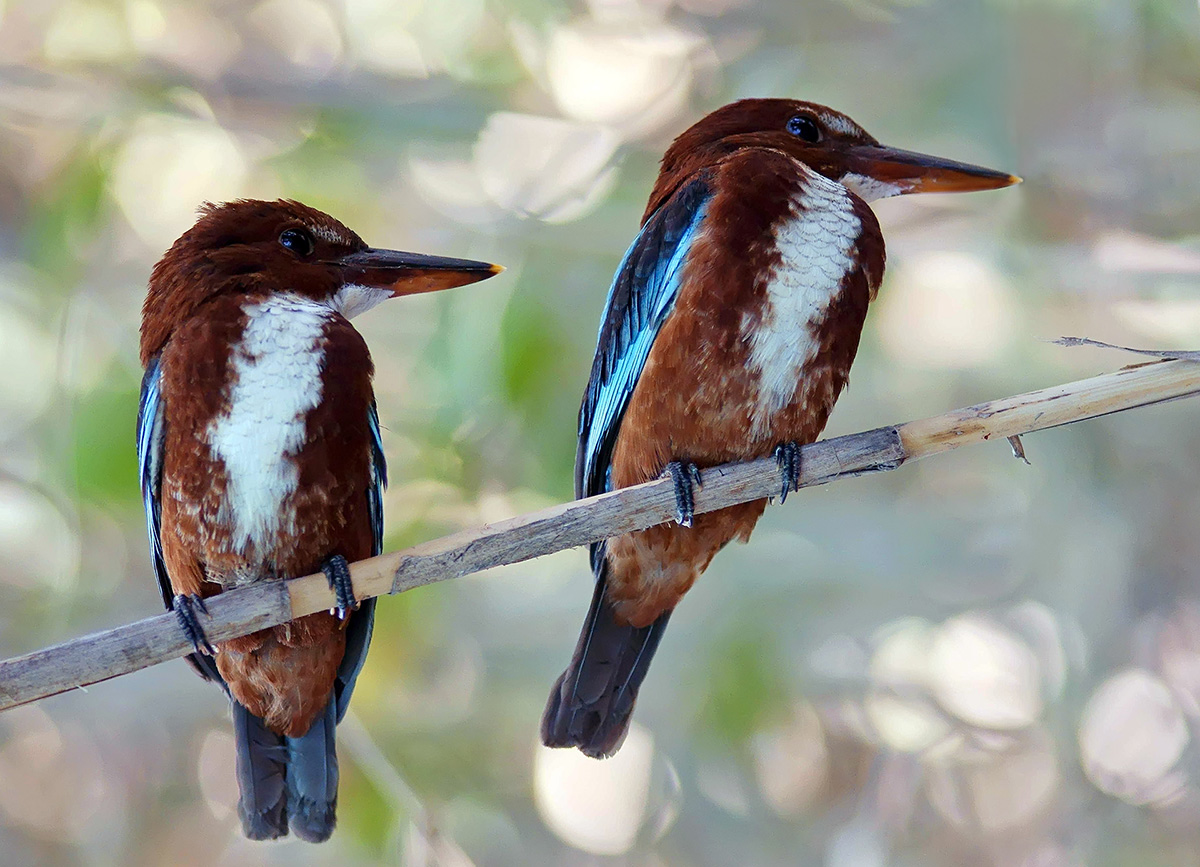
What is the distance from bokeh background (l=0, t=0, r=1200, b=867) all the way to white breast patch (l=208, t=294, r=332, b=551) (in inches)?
44.0

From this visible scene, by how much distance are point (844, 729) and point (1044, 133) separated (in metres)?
1.65

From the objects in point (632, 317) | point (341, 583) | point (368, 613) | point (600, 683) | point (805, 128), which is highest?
point (805, 128)

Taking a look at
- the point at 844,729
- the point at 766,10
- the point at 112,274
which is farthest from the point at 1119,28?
the point at 112,274

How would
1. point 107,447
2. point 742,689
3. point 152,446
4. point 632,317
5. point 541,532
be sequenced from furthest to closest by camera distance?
point 742,689 < point 107,447 < point 632,317 < point 152,446 < point 541,532

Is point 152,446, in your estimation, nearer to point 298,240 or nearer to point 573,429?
point 298,240

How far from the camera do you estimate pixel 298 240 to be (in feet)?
5.73

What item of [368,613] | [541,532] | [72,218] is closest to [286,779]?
[368,613]

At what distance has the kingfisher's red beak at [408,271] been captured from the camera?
1.71 meters

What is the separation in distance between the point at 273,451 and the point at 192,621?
25 centimetres

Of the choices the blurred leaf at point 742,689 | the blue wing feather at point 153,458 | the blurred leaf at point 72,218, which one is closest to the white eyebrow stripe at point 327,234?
the blue wing feather at point 153,458

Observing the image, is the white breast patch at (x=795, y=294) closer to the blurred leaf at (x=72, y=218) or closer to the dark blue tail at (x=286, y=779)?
the dark blue tail at (x=286, y=779)

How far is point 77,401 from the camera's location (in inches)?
104

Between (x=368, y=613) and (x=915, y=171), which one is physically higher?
(x=915, y=171)

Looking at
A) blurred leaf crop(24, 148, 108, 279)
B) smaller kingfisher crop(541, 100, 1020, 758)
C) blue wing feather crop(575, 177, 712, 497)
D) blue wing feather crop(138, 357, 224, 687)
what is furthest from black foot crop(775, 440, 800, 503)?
blurred leaf crop(24, 148, 108, 279)
